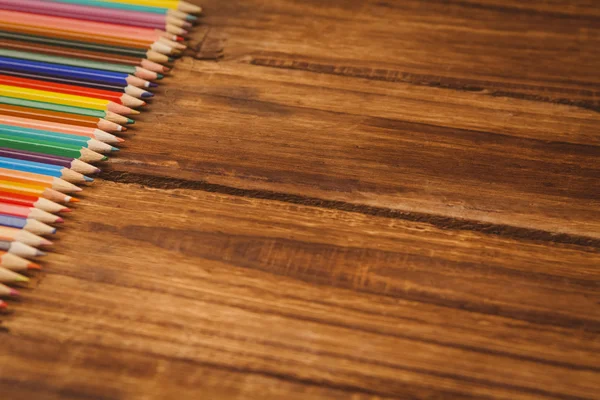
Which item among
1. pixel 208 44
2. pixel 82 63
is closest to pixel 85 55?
pixel 82 63

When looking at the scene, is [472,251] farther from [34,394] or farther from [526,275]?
[34,394]

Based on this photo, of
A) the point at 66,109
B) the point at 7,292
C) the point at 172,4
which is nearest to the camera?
the point at 7,292

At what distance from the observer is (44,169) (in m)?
0.48

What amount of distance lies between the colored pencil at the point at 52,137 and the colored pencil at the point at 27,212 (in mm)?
66

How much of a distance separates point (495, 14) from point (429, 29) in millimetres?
73

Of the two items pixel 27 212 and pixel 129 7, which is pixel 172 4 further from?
pixel 27 212

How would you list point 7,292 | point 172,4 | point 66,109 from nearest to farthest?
1. point 7,292
2. point 66,109
3. point 172,4

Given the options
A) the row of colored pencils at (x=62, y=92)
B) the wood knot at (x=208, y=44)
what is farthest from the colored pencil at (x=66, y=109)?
the wood knot at (x=208, y=44)

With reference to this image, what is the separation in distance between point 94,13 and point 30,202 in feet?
0.76

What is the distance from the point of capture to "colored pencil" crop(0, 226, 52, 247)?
1.44 feet

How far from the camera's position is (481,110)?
21.6 inches

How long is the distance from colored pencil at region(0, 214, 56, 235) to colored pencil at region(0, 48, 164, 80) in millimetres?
168

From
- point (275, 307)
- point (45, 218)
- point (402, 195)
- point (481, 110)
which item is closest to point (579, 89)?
point (481, 110)

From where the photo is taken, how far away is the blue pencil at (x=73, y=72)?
1.81 feet
